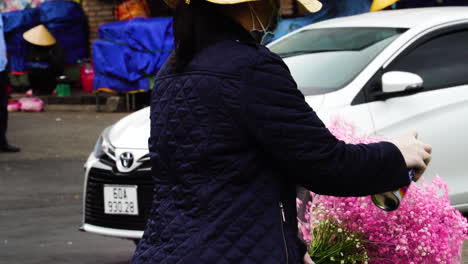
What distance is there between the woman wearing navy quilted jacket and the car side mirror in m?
3.79

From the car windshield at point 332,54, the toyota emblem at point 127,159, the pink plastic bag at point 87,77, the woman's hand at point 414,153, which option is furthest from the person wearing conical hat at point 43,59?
the woman's hand at point 414,153

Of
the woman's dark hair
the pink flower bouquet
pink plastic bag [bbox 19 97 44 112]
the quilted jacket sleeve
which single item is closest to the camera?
the quilted jacket sleeve

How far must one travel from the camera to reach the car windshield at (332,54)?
6525 millimetres

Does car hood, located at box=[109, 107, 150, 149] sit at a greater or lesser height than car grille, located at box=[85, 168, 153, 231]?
greater

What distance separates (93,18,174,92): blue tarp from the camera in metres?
15.8

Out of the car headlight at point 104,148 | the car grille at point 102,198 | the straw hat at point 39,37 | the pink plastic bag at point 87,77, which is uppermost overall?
the car headlight at point 104,148

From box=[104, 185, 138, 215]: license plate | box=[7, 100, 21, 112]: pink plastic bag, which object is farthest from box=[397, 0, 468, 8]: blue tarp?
box=[104, 185, 138, 215]: license plate

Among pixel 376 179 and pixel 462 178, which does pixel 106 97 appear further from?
pixel 376 179

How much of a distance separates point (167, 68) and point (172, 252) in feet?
1.65

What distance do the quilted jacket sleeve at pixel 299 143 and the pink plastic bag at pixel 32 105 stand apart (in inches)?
627

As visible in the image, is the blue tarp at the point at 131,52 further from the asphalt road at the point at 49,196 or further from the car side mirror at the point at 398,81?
the car side mirror at the point at 398,81

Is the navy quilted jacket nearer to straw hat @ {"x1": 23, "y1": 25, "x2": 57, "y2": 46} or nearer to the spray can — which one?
the spray can

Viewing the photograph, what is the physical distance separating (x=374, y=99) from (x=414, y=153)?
12.8ft

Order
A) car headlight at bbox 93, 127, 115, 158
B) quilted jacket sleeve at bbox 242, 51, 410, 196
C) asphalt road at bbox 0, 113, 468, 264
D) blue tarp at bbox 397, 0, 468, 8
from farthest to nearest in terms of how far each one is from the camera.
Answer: blue tarp at bbox 397, 0, 468, 8 → asphalt road at bbox 0, 113, 468, 264 → car headlight at bbox 93, 127, 115, 158 → quilted jacket sleeve at bbox 242, 51, 410, 196
